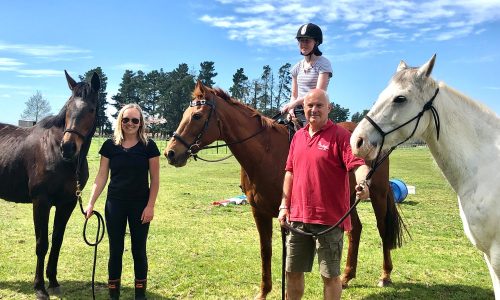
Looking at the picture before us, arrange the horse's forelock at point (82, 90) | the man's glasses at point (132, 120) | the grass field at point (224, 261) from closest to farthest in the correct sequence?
the man's glasses at point (132, 120) → the horse's forelock at point (82, 90) → the grass field at point (224, 261)

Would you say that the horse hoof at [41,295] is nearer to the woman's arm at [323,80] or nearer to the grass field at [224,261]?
the grass field at [224,261]

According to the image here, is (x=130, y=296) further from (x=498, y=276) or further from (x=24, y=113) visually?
(x=24, y=113)

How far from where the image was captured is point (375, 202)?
5.15 meters

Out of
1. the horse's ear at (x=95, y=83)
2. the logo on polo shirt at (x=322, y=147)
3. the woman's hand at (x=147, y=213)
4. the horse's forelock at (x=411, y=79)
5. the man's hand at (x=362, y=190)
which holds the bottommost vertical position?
the woman's hand at (x=147, y=213)

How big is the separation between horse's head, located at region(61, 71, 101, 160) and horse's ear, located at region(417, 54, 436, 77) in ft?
11.5

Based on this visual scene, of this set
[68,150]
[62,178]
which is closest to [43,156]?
[62,178]

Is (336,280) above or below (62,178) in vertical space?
below

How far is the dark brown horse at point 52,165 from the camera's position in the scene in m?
4.29

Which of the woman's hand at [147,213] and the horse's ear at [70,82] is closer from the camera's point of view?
the woman's hand at [147,213]

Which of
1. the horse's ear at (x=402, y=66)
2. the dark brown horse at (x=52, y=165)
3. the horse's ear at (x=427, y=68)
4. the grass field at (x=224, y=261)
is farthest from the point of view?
the grass field at (x=224, y=261)

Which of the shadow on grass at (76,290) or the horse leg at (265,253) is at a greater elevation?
the horse leg at (265,253)

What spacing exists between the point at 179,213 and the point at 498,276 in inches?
Result: 308

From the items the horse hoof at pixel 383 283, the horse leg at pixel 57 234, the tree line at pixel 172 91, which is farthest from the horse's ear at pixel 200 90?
the tree line at pixel 172 91

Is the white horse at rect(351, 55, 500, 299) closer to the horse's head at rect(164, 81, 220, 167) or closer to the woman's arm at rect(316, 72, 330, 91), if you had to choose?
the woman's arm at rect(316, 72, 330, 91)
